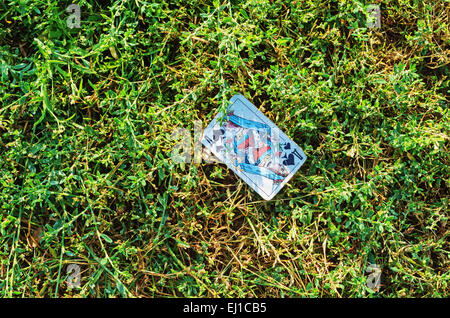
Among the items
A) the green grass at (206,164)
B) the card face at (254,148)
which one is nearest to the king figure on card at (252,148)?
the card face at (254,148)

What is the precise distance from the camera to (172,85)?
266cm

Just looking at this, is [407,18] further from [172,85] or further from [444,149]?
[172,85]

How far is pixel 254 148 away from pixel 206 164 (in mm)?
344

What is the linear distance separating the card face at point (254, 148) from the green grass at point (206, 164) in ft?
0.21

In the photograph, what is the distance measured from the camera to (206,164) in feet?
8.98

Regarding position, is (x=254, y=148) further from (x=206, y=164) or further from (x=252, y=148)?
(x=206, y=164)

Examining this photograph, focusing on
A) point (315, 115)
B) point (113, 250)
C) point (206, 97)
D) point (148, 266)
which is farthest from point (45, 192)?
point (315, 115)

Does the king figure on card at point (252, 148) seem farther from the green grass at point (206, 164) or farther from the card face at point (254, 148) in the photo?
the green grass at point (206, 164)

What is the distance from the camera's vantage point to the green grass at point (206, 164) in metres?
2.60

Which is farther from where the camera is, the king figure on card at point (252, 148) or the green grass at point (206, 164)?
the king figure on card at point (252, 148)

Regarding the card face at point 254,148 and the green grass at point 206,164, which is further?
the card face at point 254,148

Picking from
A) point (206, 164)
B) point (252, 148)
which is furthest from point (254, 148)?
point (206, 164)

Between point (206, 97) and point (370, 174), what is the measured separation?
4.03 feet

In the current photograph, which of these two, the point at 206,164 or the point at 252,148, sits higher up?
the point at 252,148
